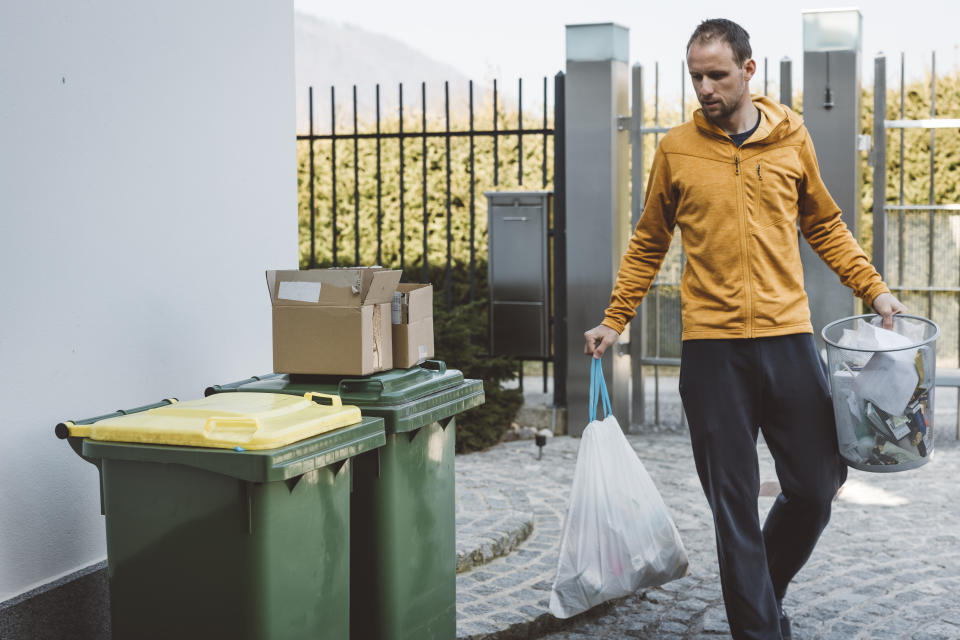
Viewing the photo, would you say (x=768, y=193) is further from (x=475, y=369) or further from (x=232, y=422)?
(x=475, y=369)

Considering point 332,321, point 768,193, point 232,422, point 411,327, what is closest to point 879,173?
point 768,193

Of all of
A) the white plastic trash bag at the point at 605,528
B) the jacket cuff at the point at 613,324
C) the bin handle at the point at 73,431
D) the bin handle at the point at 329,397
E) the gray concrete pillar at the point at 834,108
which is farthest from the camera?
the gray concrete pillar at the point at 834,108

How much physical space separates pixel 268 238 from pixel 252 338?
0.43 metres

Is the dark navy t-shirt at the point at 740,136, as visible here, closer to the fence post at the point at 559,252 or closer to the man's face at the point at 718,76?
the man's face at the point at 718,76

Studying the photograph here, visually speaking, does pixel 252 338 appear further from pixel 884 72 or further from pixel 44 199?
pixel 884 72

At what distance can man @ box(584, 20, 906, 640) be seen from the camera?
337 cm

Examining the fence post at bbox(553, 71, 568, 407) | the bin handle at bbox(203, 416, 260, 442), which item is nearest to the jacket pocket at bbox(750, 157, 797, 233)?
the bin handle at bbox(203, 416, 260, 442)

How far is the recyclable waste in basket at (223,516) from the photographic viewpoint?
2715 mm

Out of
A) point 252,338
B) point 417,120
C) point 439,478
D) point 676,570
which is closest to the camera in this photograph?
point 439,478

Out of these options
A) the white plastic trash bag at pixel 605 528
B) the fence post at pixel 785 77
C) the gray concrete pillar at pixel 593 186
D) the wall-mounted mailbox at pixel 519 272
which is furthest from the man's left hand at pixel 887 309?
the wall-mounted mailbox at pixel 519 272

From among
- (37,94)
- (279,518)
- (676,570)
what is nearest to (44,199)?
(37,94)

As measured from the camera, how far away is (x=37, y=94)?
3309mm

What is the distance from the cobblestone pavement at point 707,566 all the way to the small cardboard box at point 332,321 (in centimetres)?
114

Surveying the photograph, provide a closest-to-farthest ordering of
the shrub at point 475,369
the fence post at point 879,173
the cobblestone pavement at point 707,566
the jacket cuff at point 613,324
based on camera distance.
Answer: the jacket cuff at point 613,324 < the cobblestone pavement at point 707,566 < the fence post at point 879,173 < the shrub at point 475,369
